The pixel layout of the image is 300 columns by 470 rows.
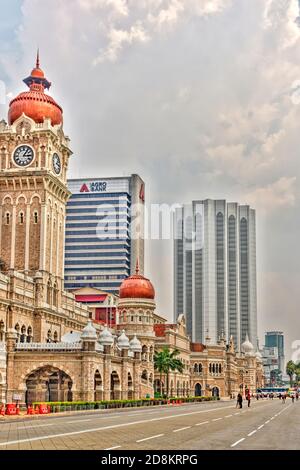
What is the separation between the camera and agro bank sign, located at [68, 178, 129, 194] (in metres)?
178

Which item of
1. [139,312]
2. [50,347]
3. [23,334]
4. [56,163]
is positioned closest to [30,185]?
[56,163]

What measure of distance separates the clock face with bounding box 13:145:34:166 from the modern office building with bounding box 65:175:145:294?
9234cm

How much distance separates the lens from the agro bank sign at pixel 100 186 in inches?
6988

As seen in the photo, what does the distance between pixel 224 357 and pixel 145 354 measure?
1770 inches

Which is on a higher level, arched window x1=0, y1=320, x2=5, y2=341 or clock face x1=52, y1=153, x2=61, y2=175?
clock face x1=52, y1=153, x2=61, y2=175

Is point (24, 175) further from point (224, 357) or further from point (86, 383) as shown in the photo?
point (224, 357)

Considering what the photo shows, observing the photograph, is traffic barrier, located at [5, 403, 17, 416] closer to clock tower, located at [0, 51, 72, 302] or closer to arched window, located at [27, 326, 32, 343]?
arched window, located at [27, 326, 32, 343]

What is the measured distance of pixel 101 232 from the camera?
17712 centimetres

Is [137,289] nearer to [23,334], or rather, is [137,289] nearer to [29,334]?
[29,334]

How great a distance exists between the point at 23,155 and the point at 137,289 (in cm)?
3336

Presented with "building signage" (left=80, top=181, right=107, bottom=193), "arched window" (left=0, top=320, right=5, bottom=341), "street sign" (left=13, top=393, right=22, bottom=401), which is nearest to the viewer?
"street sign" (left=13, top=393, right=22, bottom=401)

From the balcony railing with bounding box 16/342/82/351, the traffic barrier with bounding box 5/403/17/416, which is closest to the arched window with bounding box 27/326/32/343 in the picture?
the balcony railing with bounding box 16/342/82/351

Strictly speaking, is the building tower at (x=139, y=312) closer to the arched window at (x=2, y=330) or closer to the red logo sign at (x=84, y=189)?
the arched window at (x=2, y=330)

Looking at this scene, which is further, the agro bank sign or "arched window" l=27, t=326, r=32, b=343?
the agro bank sign
